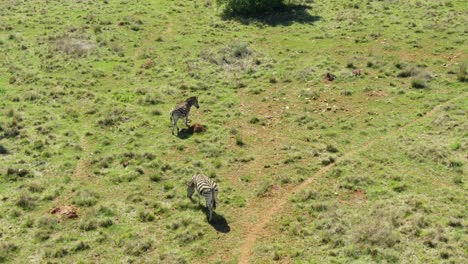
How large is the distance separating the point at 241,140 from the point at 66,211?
39.6ft

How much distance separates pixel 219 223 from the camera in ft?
76.9

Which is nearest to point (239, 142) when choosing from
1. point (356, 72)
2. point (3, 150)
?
point (3, 150)

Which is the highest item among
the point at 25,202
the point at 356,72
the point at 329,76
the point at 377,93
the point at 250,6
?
the point at 250,6

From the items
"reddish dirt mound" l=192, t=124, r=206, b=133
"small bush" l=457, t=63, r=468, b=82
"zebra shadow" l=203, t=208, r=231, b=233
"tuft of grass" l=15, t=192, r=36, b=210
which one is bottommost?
"tuft of grass" l=15, t=192, r=36, b=210

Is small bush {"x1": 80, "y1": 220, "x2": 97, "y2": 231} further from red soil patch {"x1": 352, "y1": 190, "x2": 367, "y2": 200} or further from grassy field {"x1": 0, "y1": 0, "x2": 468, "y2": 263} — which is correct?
red soil patch {"x1": 352, "y1": 190, "x2": 367, "y2": 200}

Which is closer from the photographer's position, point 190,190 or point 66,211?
point 66,211

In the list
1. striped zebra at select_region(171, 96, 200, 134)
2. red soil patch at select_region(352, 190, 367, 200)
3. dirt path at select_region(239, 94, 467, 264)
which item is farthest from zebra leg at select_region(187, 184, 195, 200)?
striped zebra at select_region(171, 96, 200, 134)

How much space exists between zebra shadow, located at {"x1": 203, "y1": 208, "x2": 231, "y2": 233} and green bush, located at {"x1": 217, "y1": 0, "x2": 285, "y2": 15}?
41934mm

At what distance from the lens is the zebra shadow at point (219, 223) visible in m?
23.0

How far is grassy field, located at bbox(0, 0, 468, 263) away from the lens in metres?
22.0

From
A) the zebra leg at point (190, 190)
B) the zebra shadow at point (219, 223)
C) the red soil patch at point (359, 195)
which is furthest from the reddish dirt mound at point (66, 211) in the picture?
the red soil patch at point (359, 195)

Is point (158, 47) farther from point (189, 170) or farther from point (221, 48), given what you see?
point (189, 170)

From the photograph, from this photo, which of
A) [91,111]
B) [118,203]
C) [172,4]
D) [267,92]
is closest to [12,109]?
[91,111]

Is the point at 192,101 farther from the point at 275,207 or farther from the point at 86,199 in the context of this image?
the point at 275,207
